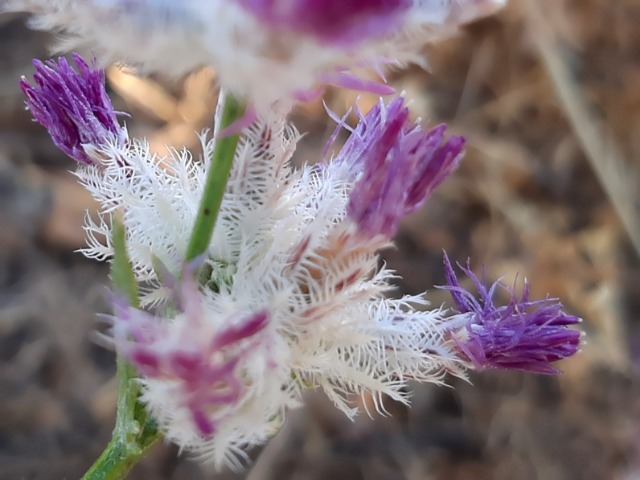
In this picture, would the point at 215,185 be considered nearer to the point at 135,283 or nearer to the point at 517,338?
the point at 135,283

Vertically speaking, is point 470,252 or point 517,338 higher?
point 517,338

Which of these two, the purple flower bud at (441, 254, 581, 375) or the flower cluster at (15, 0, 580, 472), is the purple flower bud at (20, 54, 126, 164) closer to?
the flower cluster at (15, 0, 580, 472)

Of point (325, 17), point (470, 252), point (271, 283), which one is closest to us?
point (325, 17)

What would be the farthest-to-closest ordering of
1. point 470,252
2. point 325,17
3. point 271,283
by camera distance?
1. point 470,252
2. point 271,283
3. point 325,17

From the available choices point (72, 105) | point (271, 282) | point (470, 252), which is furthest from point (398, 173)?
point (470, 252)

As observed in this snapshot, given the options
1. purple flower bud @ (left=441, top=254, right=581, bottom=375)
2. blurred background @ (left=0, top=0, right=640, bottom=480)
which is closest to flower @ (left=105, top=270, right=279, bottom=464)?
purple flower bud @ (left=441, top=254, right=581, bottom=375)

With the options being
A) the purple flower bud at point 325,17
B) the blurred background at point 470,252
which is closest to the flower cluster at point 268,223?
the purple flower bud at point 325,17

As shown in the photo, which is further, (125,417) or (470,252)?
(470,252)
